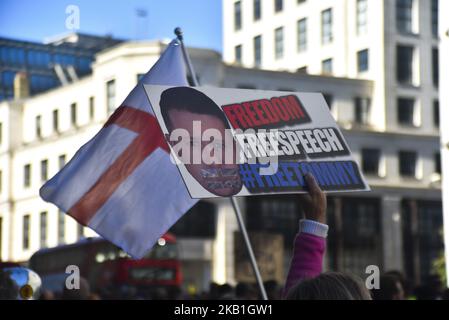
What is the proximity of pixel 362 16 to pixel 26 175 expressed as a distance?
21394 millimetres

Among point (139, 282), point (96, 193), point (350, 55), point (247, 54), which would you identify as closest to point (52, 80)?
point (247, 54)

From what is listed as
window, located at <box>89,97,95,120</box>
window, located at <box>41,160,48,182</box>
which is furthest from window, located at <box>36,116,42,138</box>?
window, located at <box>89,97,95,120</box>

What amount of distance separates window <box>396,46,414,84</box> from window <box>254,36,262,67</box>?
327 inches

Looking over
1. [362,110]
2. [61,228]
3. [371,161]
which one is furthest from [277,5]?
[61,228]

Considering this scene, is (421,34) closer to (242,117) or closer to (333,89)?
(333,89)

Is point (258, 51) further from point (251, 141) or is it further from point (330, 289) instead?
point (330, 289)

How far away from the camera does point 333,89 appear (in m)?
67.6

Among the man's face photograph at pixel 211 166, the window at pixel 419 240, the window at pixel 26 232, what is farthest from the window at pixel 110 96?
the man's face photograph at pixel 211 166

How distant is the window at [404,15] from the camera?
69938 mm

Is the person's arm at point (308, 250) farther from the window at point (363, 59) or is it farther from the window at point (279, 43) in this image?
the window at point (279, 43)

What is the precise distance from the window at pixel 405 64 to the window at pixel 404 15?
1039 mm

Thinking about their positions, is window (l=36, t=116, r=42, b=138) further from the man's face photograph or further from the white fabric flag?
the man's face photograph

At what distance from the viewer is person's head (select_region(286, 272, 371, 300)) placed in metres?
3.74

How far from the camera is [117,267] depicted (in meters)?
45.2
